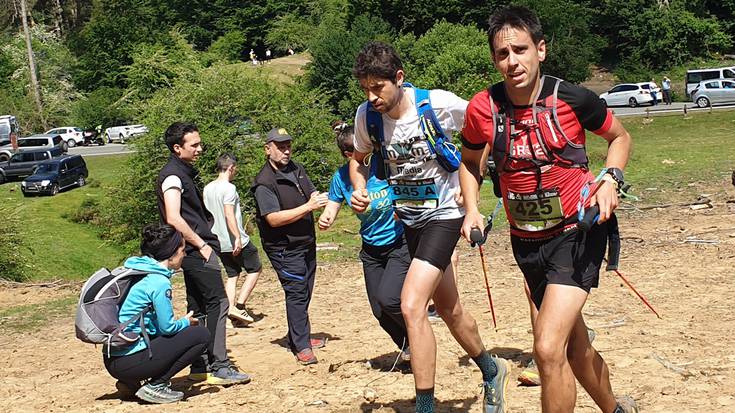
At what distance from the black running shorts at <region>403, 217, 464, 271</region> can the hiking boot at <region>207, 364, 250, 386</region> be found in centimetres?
225

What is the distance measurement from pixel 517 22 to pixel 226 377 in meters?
3.90

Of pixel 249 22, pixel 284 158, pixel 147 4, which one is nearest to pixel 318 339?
pixel 284 158

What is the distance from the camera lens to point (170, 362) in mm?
6805

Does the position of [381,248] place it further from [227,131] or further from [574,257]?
[227,131]

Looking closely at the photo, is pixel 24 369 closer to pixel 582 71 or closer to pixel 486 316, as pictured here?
pixel 486 316

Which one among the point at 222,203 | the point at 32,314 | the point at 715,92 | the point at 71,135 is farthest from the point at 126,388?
the point at 71,135

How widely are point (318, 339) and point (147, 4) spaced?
82007 mm

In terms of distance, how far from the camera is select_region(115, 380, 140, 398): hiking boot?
6892 mm

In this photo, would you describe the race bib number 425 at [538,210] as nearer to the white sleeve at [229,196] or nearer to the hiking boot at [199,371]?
the hiking boot at [199,371]

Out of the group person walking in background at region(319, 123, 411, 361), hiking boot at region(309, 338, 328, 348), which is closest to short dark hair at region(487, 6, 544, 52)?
person walking in background at region(319, 123, 411, 361)

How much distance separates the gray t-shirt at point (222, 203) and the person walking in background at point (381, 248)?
2371 millimetres

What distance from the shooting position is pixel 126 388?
6.99m

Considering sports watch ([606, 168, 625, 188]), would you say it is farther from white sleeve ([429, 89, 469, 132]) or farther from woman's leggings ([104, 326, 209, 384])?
woman's leggings ([104, 326, 209, 384])

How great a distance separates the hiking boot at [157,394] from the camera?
22.3 feet
